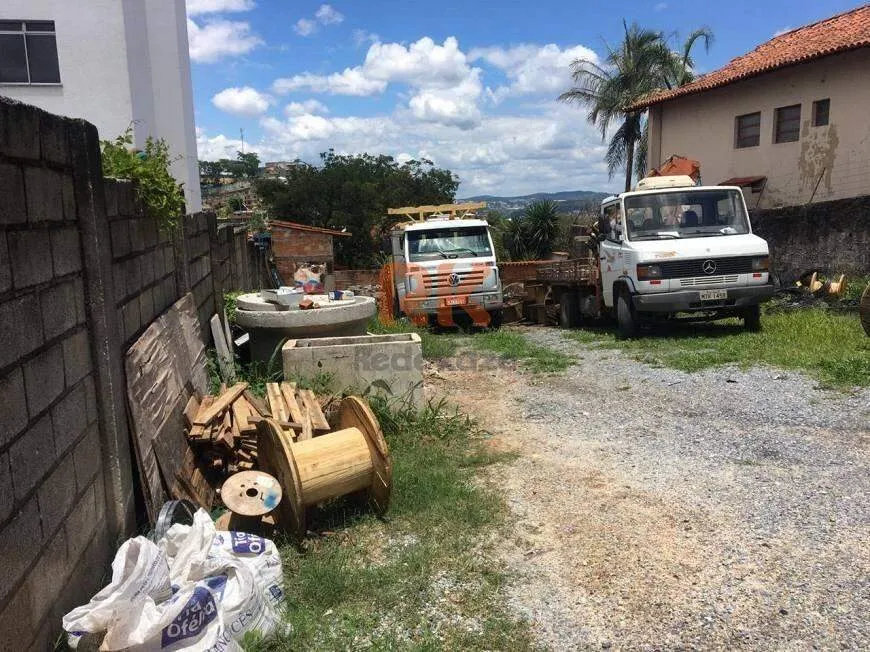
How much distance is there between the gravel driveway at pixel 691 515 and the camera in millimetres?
3223

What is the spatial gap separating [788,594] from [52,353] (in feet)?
11.5

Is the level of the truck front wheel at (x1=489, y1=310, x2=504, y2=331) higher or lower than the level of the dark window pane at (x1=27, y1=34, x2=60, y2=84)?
lower

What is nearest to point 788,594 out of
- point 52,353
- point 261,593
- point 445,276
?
point 261,593

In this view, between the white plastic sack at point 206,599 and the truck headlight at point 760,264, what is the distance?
338 inches

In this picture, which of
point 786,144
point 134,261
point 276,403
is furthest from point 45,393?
point 786,144

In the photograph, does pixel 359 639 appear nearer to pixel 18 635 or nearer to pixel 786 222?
pixel 18 635

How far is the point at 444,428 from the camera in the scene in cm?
633

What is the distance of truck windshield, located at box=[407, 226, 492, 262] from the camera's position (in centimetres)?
1309

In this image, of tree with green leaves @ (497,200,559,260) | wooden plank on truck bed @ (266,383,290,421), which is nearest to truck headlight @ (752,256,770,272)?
wooden plank on truck bed @ (266,383,290,421)

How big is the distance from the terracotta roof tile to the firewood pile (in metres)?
16.5

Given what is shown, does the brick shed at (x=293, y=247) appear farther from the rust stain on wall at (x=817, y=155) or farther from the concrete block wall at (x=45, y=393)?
the concrete block wall at (x=45, y=393)

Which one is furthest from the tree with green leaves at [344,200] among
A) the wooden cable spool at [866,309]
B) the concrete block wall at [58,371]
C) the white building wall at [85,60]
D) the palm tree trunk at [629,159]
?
the concrete block wall at [58,371]

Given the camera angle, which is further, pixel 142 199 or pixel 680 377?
pixel 680 377

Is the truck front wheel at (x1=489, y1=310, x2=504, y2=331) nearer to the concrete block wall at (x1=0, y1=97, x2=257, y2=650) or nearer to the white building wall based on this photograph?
the concrete block wall at (x1=0, y1=97, x2=257, y2=650)
